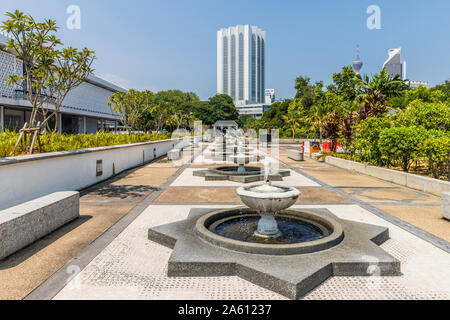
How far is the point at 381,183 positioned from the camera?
12.0 meters

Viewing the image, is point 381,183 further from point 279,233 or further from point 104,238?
point 104,238

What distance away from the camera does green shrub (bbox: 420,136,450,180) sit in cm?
985

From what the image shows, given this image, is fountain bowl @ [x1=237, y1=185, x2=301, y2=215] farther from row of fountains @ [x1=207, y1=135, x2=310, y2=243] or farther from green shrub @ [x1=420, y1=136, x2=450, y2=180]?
green shrub @ [x1=420, y1=136, x2=450, y2=180]

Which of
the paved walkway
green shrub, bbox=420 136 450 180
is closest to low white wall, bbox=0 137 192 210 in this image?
the paved walkway

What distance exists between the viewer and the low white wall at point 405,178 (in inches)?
368

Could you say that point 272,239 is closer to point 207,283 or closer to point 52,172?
point 207,283

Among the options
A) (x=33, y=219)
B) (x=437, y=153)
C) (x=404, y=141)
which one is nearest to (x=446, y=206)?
(x=437, y=153)

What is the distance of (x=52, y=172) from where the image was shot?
9.13m

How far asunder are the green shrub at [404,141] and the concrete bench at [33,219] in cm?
1148

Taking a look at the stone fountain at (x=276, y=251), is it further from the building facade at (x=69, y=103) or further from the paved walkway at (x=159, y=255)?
the building facade at (x=69, y=103)

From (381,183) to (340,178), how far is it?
71.7 inches

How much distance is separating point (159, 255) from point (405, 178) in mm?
10160

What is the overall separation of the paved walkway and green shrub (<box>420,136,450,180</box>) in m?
1.65

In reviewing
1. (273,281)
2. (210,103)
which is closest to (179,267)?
(273,281)
